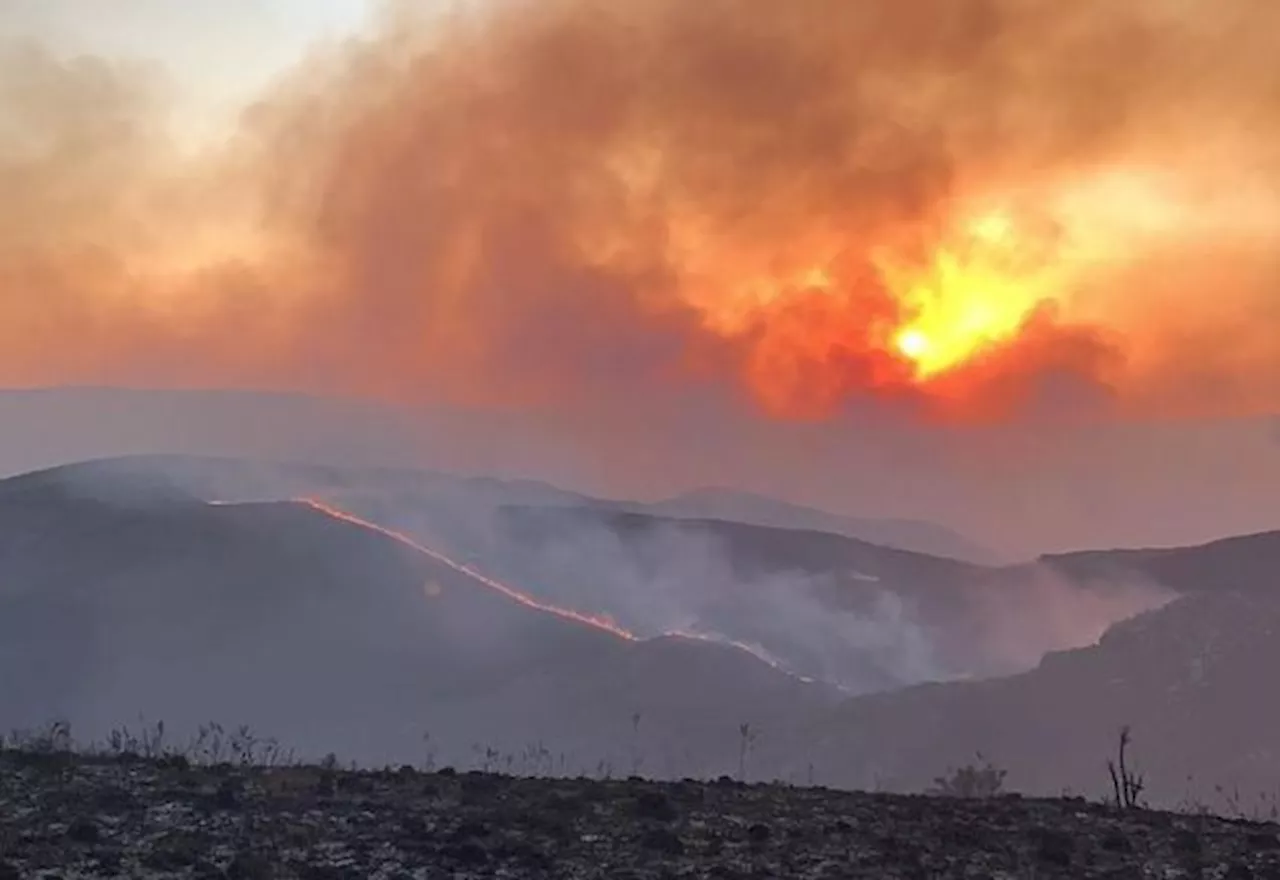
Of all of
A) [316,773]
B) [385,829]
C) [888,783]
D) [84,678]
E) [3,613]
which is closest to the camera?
[385,829]

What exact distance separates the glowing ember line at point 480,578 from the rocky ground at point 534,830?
122354 millimetres

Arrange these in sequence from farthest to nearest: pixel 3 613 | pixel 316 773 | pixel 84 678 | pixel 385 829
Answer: pixel 3 613 → pixel 84 678 → pixel 316 773 → pixel 385 829

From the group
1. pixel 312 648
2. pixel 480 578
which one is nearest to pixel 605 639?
pixel 480 578

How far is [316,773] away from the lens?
1748 cm

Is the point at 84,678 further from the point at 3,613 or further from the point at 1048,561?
the point at 1048,561

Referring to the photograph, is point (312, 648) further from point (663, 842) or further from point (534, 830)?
point (663, 842)

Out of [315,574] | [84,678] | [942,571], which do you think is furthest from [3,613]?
[942,571]

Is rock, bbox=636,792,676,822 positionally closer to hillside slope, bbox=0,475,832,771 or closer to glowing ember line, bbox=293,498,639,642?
hillside slope, bbox=0,475,832,771

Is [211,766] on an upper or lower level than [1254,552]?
lower

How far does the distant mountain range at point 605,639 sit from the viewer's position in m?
99.2

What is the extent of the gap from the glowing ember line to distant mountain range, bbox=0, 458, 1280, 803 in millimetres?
787

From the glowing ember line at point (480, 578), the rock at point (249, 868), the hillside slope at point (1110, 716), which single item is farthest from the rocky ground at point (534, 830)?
the glowing ember line at point (480, 578)

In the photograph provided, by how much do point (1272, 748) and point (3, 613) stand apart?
353 feet

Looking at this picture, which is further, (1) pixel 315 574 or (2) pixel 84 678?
(1) pixel 315 574
